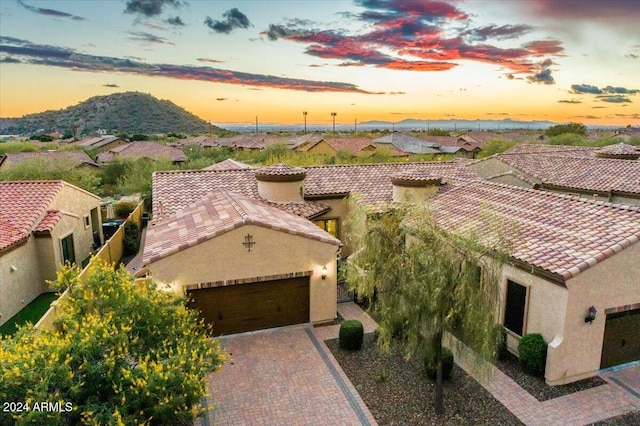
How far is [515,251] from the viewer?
12680 millimetres

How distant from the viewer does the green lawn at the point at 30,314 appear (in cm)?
1561

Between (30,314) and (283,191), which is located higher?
(283,191)

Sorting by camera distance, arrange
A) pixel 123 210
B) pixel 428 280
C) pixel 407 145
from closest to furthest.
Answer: pixel 428 280, pixel 123 210, pixel 407 145

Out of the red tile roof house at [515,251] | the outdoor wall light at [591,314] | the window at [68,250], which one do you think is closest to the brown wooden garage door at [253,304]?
the red tile roof house at [515,251]

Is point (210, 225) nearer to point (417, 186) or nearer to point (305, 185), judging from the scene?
point (305, 185)

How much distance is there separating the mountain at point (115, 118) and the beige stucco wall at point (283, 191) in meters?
162

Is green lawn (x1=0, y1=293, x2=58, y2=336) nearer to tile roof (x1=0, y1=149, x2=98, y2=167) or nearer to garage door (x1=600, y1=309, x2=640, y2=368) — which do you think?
garage door (x1=600, y1=309, x2=640, y2=368)

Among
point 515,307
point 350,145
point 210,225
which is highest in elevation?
point 350,145

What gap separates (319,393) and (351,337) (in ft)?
8.68

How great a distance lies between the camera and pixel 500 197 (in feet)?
60.8

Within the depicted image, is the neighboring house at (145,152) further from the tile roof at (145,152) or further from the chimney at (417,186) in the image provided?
the chimney at (417,186)

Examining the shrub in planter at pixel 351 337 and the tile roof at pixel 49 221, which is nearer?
the shrub in planter at pixel 351 337

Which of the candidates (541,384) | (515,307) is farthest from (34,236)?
(541,384)

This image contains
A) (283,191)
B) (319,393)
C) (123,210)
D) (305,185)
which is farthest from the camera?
(123,210)
